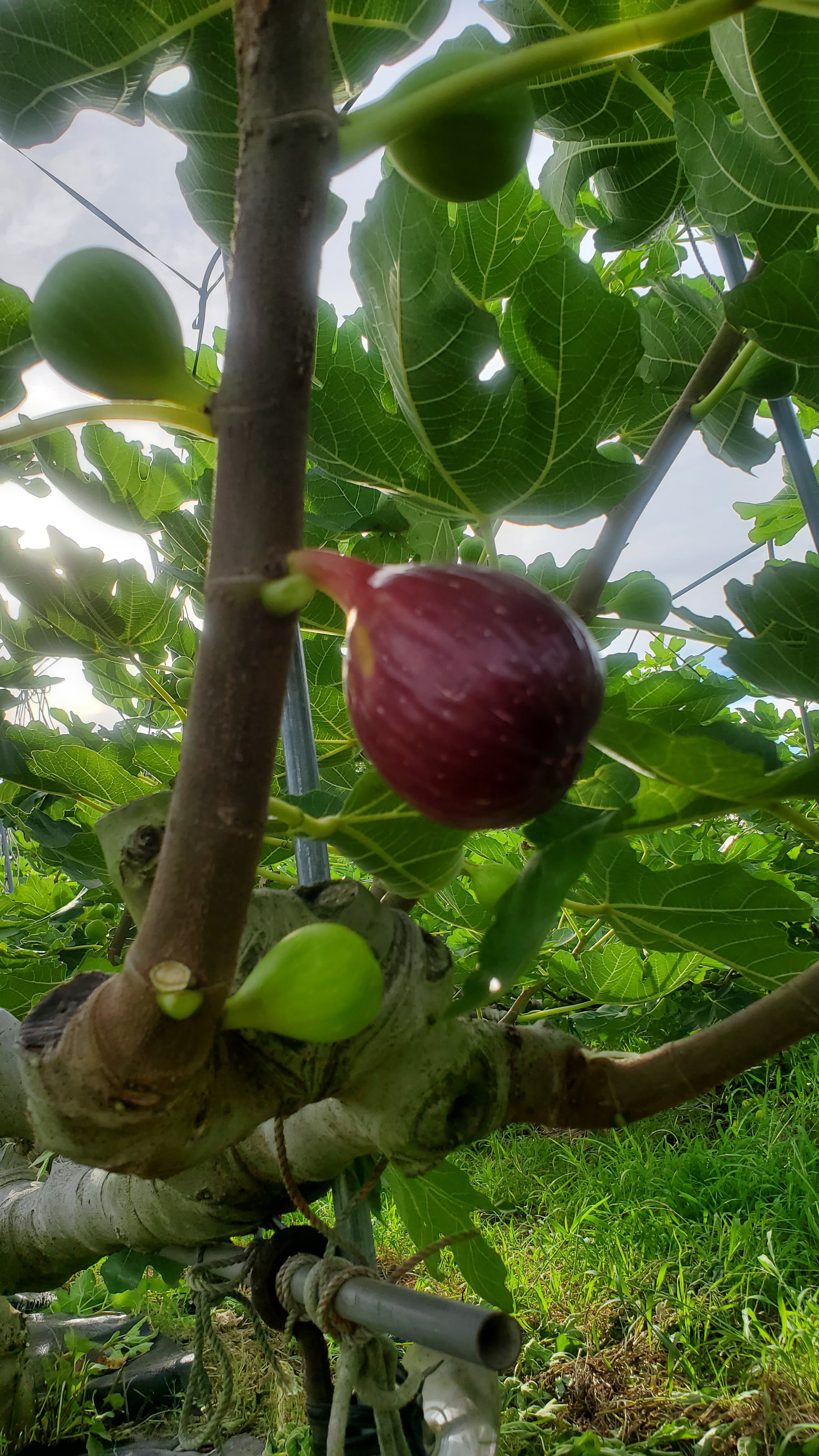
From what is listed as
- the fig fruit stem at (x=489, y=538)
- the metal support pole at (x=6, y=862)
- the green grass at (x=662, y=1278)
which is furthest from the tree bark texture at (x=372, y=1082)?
the metal support pole at (x=6, y=862)

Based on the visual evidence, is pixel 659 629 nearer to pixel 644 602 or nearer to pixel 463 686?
pixel 644 602

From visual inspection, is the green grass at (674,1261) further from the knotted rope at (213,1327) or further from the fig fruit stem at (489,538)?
the fig fruit stem at (489,538)

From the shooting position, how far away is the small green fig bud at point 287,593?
0.27 meters

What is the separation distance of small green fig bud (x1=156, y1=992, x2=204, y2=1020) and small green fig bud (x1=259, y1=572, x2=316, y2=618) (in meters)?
0.14

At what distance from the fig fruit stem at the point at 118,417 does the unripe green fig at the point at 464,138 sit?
0.42 feet

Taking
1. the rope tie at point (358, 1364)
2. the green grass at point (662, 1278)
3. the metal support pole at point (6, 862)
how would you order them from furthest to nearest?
the metal support pole at point (6, 862) < the green grass at point (662, 1278) < the rope tie at point (358, 1364)

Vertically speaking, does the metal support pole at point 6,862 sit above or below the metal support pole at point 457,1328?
above

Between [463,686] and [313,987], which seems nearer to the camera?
[463,686]

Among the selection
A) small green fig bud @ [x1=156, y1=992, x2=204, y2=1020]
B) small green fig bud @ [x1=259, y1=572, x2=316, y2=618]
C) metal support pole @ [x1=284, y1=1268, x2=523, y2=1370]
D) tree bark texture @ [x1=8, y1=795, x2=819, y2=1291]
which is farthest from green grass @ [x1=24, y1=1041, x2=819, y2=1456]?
small green fig bud @ [x1=259, y1=572, x2=316, y2=618]

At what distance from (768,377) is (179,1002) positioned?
24.3 inches

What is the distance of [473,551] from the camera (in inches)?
37.3

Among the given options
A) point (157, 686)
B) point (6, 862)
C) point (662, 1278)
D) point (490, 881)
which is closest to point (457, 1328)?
point (490, 881)

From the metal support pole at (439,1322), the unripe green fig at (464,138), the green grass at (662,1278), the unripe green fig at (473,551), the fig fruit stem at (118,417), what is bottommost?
the green grass at (662,1278)

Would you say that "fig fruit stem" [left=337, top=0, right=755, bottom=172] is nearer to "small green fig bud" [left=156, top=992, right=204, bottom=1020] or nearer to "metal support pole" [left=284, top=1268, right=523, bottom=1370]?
"small green fig bud" [left=156, top=992, right=204, bottom=1020]
